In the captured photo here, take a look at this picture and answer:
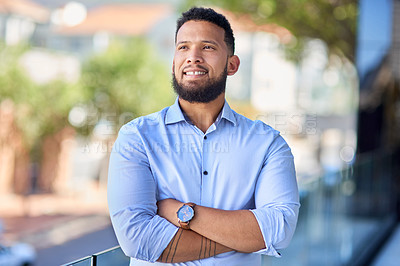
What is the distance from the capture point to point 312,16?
8.59 metres

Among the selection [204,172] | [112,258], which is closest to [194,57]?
[204,172]

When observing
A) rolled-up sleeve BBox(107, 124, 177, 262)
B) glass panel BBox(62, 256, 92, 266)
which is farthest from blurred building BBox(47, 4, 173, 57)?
glass panel BBox(62, 256, 92, 266)

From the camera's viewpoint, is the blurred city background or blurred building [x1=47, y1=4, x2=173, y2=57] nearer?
the blurred city background

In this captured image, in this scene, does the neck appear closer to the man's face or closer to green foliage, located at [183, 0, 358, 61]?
the man's face

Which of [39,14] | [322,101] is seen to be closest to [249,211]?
[39,14]

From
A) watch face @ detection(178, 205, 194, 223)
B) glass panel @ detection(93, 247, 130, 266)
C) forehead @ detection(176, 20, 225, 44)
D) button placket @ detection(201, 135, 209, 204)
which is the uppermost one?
forehead @ detection(176, 20, 225, 44)

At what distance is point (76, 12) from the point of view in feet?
75.9

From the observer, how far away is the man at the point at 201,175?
1.19 m

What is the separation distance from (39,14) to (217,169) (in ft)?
62.6

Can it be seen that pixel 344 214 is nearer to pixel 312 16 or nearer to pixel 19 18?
pixel 312 16

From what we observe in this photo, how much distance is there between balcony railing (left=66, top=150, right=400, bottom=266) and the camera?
2.55 meters

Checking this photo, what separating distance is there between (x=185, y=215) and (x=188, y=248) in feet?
0.23

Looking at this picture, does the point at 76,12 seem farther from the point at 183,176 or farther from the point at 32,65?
the point at 183,176

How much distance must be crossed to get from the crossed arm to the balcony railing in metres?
0.16
